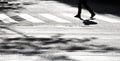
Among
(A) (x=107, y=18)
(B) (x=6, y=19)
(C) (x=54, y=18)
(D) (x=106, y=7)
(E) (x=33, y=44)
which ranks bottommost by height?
(D) (x=106, y=7)

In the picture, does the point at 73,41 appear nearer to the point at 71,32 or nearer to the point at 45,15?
the point at 71,32

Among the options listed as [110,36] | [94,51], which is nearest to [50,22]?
[110,36]

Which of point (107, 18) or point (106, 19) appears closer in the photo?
point (106, 19)

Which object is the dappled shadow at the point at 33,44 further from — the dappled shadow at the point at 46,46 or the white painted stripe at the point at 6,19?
the white painted stripe at the point at 6,19

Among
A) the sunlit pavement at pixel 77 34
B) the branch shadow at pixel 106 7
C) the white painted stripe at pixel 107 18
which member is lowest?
the branch shadow at pixel 106 7

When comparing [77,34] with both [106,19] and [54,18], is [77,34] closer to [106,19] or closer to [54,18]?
[54,18]

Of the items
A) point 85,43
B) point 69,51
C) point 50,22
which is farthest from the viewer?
point 50,22

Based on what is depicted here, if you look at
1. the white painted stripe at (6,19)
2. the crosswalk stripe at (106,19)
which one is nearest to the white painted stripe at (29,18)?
the white painted stripe at (6,19)

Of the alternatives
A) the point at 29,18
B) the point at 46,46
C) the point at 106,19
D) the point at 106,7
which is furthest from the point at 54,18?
the point at 106,7

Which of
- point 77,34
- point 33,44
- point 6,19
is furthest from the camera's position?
point 6,19

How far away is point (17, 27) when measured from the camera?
557 inches

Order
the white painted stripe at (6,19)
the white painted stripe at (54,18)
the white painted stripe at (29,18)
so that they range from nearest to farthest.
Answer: the white painted stripe at (6,19) < the white painted stripe at (29,18) < the white painted stripe at (54,18)

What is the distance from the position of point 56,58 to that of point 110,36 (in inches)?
155

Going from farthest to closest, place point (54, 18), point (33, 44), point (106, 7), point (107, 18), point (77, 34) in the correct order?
1. point (106, 7)
2. point (107, 18)
3. point (54, 18)
4. point (77, 34)
5. point (33, 44)
